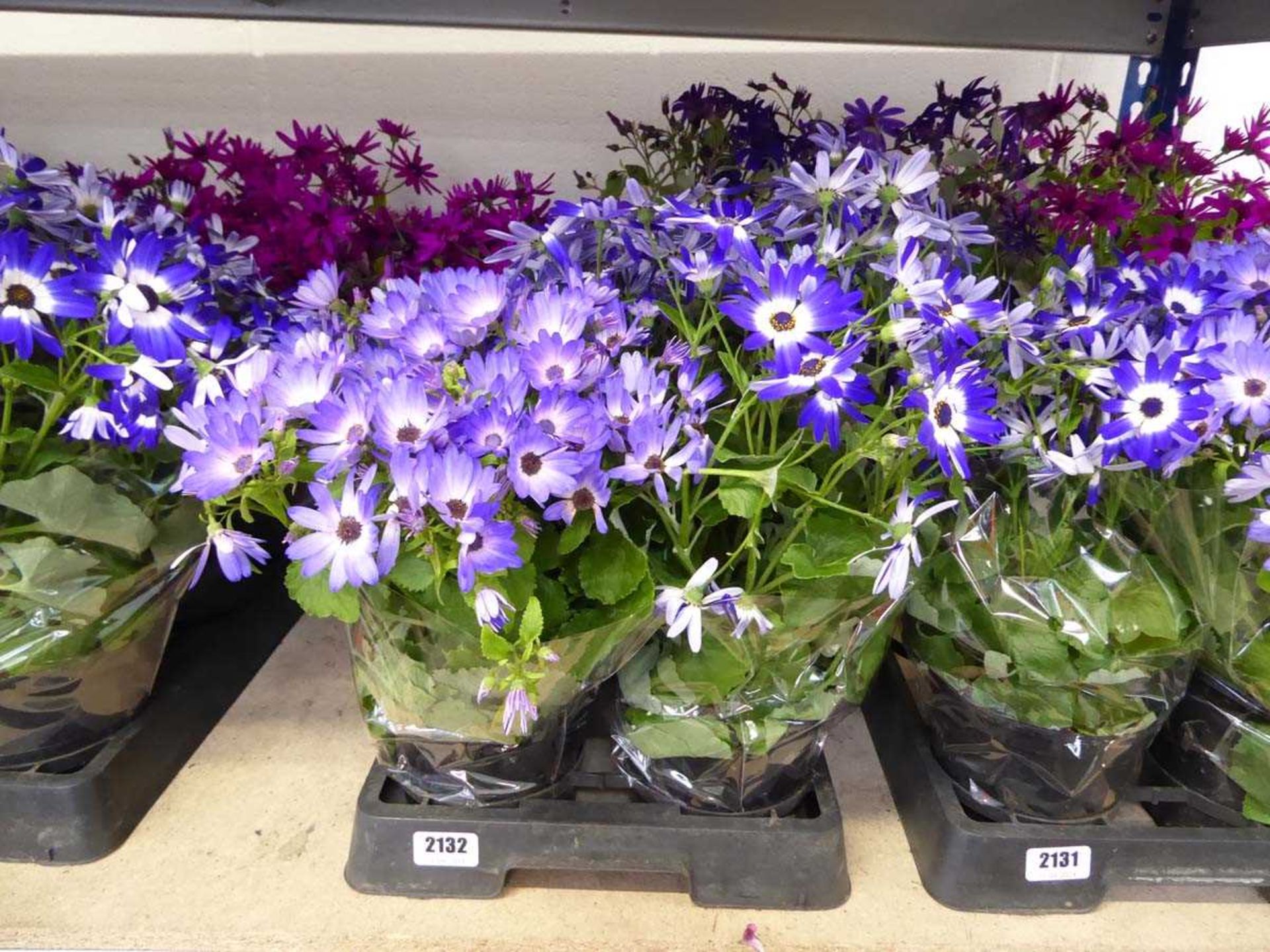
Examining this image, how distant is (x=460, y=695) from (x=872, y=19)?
2.78ft

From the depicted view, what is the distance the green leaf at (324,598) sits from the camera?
50 centimetres

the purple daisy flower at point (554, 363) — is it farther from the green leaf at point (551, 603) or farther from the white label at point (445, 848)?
the white label at point (445, 848)

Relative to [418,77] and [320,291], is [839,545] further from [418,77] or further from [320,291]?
[418,77]

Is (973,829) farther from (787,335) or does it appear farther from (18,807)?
(18,807)

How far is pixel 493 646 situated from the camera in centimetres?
48

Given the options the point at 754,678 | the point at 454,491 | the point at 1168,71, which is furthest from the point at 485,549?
the point at 1168,71

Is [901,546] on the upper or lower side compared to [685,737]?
upper

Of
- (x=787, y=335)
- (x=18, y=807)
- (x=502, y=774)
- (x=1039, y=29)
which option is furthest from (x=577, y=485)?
(x=1039, y=29)

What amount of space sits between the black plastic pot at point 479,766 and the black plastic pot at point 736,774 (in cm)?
5

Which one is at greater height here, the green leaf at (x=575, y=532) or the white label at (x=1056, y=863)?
the green leaf at (x=575, y=532)

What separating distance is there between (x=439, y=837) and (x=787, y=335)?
411 millimetres

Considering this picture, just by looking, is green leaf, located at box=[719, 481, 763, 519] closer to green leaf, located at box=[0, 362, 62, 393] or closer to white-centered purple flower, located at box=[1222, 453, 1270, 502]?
white-centered purple flower, located at box=[1222, 453, 1270, 502]

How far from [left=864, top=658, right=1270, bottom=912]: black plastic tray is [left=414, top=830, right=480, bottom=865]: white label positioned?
0.32 m

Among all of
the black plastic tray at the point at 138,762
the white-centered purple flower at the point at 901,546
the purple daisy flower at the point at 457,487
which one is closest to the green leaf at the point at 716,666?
the white-centered purple flower at the point at 901,546
